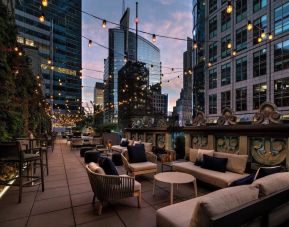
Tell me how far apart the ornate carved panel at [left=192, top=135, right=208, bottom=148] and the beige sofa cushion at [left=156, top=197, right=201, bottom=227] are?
3.32m

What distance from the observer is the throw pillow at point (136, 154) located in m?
5.34

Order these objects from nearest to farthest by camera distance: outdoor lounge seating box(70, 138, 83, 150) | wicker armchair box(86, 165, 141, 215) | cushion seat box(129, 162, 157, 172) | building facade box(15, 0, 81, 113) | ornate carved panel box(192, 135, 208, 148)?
wicker armchair box(86, 165, 141, 215)
cushion seat box(129, 162, 157, 172)
ornate carved panel box(192, 135, 208, 148)
outdoor lounge seating box(70, 138, 83, 150)
building facade box(15, 0, 81, 113)

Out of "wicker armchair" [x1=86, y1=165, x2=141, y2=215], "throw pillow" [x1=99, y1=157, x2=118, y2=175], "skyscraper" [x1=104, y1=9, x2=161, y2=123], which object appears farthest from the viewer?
"skyscraper" [x1=104, y1=9, x2=161, y2=123]

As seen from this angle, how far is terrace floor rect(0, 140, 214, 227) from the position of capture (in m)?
2.85

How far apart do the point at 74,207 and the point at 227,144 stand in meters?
3.91

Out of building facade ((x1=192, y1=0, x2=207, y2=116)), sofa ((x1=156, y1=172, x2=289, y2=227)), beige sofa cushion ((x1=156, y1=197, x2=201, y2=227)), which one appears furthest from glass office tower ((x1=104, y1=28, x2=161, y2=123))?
sofa ((x1=156, y1=172, x2=289, y2=227))

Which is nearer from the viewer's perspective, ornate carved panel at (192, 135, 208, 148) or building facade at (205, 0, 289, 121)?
ornate carved panel at (192, 135, 208, 148)

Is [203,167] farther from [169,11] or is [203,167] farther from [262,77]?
[262,77]

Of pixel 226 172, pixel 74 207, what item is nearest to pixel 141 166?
pixel 74 207

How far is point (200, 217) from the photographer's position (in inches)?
60.4

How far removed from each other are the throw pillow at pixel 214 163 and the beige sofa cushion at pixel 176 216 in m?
1.89

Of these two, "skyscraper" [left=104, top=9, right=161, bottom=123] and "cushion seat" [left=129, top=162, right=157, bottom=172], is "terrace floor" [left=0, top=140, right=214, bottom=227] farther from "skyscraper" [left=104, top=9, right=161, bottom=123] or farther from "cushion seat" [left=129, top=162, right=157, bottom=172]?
"skyscraper" [left=104, top=9, right=161, bottom=123]

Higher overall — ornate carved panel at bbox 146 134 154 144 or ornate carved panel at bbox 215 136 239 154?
ornate carved panel at bbox 215 136 239 154

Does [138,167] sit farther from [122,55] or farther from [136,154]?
[122,55]
